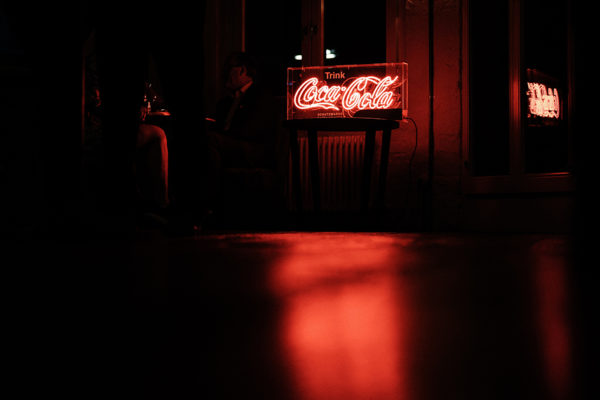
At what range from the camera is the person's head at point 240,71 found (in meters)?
3.94

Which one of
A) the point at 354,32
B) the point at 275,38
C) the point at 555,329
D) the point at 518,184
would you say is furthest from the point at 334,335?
the point at 275,38

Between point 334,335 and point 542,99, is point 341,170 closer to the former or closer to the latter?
point 542,99

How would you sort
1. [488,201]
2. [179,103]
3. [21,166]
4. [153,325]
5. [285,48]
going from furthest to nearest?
[285,48] < [488,201] < [21,166] < [179,103] < [153,325]

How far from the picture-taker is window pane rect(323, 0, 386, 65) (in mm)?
4227

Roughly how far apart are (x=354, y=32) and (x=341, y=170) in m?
1.20

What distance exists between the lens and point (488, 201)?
11.8 feet

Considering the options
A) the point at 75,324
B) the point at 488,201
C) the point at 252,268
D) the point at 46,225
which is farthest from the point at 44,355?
the point at 488,201

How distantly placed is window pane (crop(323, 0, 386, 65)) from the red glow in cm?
87

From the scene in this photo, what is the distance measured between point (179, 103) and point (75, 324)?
1.21 meters

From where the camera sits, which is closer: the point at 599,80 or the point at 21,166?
the point at 599,80

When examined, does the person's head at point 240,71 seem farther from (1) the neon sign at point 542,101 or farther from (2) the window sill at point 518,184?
(1) the neon sign at point 542,101

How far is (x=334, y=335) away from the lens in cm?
35

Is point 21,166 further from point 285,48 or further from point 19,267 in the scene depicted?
point 285,48

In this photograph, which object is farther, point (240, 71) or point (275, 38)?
point (275, 38)
